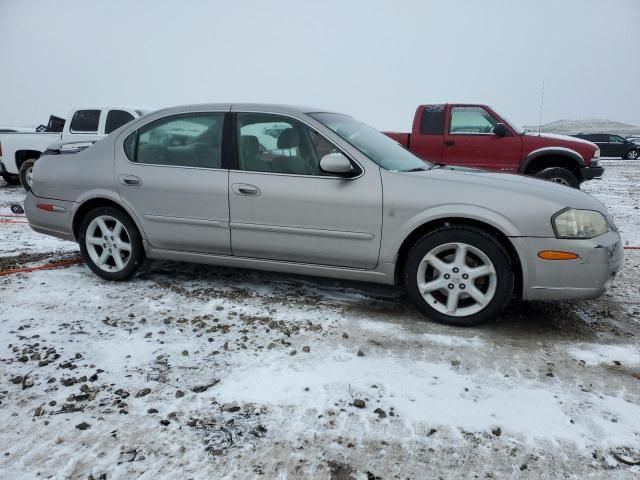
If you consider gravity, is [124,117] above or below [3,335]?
above

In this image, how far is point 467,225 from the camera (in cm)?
339

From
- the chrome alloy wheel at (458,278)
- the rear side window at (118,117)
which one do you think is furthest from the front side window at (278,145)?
the rear side window at (118,117)

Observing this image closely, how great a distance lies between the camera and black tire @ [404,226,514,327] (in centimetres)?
328

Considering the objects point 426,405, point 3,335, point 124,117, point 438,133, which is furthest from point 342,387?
point 124,117

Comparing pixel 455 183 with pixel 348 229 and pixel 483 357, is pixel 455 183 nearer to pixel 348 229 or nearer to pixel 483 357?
pixel 348 229

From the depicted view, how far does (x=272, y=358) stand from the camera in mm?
2945

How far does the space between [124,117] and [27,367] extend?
781 centimetres

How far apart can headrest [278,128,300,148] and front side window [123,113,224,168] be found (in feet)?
1.70

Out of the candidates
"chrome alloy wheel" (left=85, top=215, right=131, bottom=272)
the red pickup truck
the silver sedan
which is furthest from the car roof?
the red pickup truck

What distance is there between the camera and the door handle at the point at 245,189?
148 inches

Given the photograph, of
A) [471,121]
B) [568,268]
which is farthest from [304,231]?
[471,121]

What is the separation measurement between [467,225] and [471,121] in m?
5.85

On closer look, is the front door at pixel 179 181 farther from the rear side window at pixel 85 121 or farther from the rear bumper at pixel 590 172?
the rear bumper at pixel 590 172

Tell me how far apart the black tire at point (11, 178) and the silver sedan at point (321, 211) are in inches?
322
